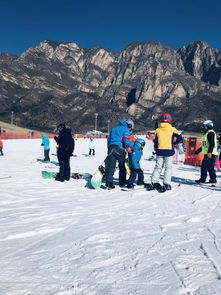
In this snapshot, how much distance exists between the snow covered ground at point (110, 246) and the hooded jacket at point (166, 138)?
1293 mm

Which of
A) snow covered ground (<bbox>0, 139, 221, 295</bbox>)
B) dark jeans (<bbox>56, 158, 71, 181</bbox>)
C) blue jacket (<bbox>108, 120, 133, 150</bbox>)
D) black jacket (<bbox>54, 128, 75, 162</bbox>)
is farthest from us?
dark jeans (<bbox>56, 158, 71, 181</bbox>)

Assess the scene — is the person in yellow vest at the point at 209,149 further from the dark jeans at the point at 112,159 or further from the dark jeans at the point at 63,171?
the dark jeans at the point at 63,171

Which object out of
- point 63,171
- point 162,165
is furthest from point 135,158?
point 63,171

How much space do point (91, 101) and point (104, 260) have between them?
179535 millimetres

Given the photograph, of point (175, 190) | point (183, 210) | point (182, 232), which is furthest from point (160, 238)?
point (175, 190)

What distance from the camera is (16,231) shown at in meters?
4.38

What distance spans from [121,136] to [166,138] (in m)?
1.22

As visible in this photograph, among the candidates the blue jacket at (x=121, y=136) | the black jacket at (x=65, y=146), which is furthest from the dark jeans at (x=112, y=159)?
the black jacket at (x=65, y=146)

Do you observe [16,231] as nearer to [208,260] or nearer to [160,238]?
[160,238]

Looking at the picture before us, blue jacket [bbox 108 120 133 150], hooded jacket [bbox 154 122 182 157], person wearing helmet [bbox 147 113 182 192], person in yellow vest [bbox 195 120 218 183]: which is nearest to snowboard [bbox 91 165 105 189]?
blue jacket [bbox 108 120 133 150]

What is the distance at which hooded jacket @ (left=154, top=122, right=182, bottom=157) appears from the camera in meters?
7.66

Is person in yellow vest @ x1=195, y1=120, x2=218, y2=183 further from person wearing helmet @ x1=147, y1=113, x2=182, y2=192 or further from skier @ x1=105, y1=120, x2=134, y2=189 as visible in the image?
skier @ x1=105, y1=120, x2=134, y2=189

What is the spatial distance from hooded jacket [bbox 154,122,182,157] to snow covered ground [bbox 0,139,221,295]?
1.29m

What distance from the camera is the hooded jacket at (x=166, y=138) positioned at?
7.66 m
